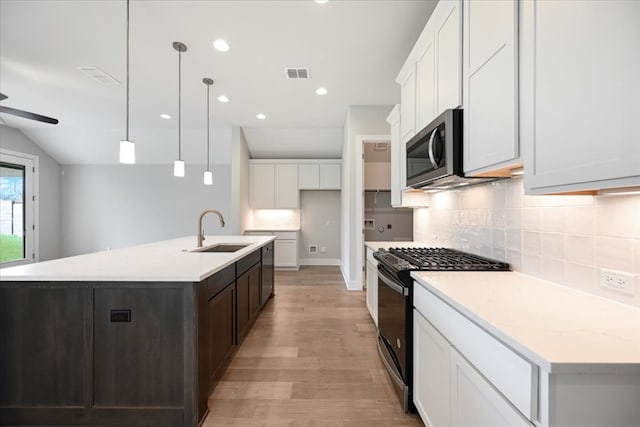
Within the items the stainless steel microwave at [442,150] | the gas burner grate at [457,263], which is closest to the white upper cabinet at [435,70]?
the stainless steel microwave at [442,150]

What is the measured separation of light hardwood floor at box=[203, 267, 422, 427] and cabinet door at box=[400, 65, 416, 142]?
1951mm

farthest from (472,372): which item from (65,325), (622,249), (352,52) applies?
(352,52)

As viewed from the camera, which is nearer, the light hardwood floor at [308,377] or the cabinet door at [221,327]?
the light hardwood floor at [308,377]

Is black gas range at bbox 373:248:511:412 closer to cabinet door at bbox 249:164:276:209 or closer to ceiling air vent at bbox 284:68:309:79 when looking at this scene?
ceiling air vent at bbox 284:68:309:79

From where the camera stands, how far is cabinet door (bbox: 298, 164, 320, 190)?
21.5ft

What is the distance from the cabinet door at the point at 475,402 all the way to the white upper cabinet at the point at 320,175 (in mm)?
5486

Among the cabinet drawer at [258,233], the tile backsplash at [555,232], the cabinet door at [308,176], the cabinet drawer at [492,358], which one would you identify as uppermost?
the cabinet door at [308,176]

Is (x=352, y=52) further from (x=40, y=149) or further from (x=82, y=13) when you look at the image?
(x=40, y=149)

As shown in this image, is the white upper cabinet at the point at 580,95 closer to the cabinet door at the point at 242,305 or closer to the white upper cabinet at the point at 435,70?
the white upper cabinet at the point at 435,70

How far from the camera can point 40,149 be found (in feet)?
21.5

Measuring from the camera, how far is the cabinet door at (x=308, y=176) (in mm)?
6555

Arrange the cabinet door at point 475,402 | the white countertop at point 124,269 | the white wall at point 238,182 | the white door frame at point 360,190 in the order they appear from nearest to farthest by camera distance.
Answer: the cabinet door at point 475,402 → the white countertop at point 124,269 → the white door frame at point 360,190 → the white wall at point 238,182

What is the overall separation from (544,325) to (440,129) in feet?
4.03

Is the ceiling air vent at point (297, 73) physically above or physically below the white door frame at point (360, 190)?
above
